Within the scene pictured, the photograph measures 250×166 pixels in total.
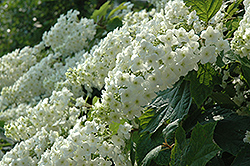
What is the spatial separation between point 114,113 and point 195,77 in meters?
0.42

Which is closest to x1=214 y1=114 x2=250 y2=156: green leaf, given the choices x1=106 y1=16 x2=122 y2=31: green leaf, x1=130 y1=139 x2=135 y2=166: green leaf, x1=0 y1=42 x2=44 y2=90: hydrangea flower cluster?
x1=130 y1=139 x2=135 y2=166: green leaf

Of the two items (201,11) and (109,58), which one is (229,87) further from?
(109,58)

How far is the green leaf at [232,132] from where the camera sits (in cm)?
114

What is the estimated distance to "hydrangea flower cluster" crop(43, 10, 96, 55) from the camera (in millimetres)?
2834

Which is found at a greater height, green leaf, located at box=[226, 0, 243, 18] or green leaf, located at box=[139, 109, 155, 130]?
green leaf, located at box=[226, 0, 243, 18]

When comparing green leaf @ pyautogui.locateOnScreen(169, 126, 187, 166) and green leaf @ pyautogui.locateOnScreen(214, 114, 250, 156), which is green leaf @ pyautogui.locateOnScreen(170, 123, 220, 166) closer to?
green leaf @ pyautogui.locateOnScreen(169, 126, 187, 166)

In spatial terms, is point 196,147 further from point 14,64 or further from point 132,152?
point 14,64

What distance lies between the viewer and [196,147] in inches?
39.1

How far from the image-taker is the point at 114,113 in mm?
1332

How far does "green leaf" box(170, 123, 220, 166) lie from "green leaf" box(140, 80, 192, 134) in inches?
4.9

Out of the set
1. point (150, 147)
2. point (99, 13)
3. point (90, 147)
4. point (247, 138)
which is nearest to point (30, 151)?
point (90, 147)

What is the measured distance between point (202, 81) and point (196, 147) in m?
0.29

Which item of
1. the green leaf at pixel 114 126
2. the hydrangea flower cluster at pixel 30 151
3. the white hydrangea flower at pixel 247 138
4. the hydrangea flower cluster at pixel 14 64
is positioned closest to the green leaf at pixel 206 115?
the white hydrangea flower at pixel 247 138

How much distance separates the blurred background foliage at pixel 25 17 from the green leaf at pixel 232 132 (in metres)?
4.15
